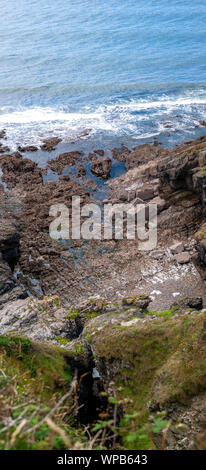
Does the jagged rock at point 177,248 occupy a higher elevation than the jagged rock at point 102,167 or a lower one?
lower

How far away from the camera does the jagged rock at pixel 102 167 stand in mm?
39544

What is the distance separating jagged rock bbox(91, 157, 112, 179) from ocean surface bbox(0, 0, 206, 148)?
20.0ft

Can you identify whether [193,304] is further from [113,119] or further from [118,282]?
[113,119]

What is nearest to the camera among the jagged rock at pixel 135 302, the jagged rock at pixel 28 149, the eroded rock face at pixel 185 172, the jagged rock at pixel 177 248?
the jagged rock at pixel 135 302

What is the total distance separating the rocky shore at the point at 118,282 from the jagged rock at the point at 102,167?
→ 13cm

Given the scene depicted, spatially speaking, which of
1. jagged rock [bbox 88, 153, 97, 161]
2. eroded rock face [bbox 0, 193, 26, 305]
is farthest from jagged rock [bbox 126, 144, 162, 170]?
eroded rock face [bbox 0, 193, 26, 305]

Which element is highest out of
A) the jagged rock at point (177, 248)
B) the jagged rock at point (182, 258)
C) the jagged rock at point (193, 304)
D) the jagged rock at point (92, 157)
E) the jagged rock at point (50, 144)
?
the jagged rock at point (50, 144)

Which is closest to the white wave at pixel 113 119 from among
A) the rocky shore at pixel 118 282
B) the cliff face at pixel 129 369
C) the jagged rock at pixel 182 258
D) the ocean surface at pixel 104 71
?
the ocean surface at pixel 104 71

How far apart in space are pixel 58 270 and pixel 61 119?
3350 centimetres

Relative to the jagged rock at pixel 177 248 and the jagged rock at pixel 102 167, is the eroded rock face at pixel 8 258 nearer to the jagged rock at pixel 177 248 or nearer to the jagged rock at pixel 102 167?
the jagged rock at pixel 102 167

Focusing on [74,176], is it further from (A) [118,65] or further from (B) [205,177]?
(A) [118,65]

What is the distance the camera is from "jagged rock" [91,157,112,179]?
39.5m

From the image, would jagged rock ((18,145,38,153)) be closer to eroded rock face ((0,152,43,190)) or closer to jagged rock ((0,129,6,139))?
eroded rock face ((0,152,43,190))
